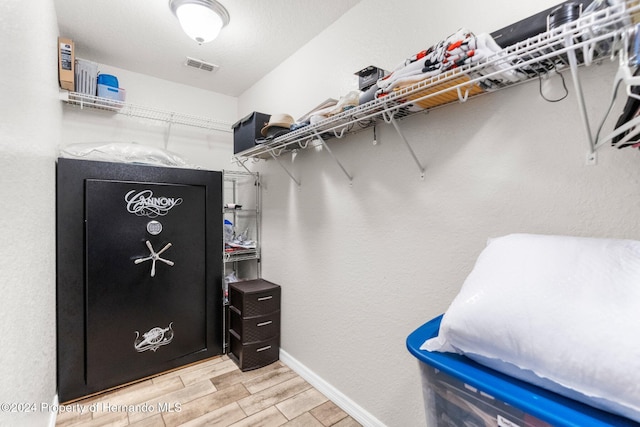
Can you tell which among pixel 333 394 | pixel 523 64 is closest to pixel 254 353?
pixel 333 394

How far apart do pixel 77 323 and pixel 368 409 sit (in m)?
1.91

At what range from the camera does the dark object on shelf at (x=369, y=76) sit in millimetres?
1438

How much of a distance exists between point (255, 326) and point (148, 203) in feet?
4.00

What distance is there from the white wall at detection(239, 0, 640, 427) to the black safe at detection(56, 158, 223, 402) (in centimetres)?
63

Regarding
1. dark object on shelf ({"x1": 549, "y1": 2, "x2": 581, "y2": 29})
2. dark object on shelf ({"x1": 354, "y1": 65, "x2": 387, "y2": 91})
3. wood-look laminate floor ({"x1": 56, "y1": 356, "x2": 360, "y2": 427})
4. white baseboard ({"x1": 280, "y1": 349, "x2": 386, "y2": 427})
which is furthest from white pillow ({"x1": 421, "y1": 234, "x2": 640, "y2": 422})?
wood-look laminate floor ({"x1": 56, "y1": 356, "x2": 360, "y2": 427})

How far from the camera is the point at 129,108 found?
263cm

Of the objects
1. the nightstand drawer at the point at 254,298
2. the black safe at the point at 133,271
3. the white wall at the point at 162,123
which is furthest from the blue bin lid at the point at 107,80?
the nightstand drawer at the point at 254,298

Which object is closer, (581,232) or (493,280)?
(493,280)

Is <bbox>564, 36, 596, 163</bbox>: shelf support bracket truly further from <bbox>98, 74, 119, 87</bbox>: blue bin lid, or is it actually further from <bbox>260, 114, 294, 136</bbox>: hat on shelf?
<bbox>98, 74, 119, 87</bbox>: blue bin lid

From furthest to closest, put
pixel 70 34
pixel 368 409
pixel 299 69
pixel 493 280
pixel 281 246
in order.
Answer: pixel 281 246 → pixel 299 69 → pixel 70 34 → pixel 368 409 → pixel 493 280

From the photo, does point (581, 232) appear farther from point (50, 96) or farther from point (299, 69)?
point (50, 96)

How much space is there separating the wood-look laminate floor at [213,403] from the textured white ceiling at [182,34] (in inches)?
97.0

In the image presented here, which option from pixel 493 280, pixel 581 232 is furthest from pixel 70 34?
pixel 581 232

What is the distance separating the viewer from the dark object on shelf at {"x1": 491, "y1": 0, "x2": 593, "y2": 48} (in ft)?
2.97
